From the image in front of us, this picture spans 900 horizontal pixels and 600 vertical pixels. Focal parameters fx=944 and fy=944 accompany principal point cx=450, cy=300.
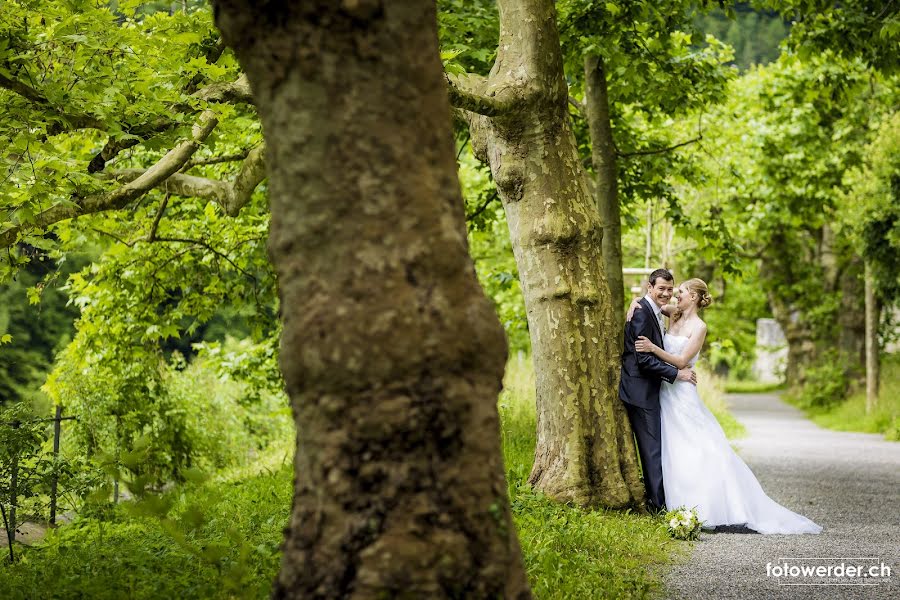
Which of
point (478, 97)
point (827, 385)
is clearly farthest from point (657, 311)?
point (827, 385)

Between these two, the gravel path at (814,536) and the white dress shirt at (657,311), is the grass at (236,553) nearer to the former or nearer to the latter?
the gravel path at (814,536)

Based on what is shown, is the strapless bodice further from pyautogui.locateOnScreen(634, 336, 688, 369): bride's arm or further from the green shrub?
the green shrub

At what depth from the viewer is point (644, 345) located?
27.5ft

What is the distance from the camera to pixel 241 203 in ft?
32.3

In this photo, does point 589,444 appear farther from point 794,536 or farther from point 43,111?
point 43,111

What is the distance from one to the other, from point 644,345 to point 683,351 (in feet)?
1.38

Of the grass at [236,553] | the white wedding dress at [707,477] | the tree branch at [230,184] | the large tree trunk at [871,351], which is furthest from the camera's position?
the large tree trunk at [871,351]

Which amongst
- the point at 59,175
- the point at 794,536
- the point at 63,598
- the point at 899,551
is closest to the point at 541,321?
the point at 794,536

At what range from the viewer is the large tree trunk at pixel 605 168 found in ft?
37.7

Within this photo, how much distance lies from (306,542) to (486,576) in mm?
619

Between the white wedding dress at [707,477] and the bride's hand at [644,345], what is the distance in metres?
Result: 0.45

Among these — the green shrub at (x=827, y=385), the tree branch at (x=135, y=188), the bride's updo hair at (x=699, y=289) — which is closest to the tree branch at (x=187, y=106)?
the tree branch at (x=135, y=188)

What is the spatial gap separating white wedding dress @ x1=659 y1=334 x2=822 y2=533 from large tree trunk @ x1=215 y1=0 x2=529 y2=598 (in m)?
5.18

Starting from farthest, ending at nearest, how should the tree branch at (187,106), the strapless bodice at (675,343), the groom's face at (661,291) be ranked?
the strapless bodice at (675,343)
the groom's face at (661,291)
the tree branch at (187,106)
